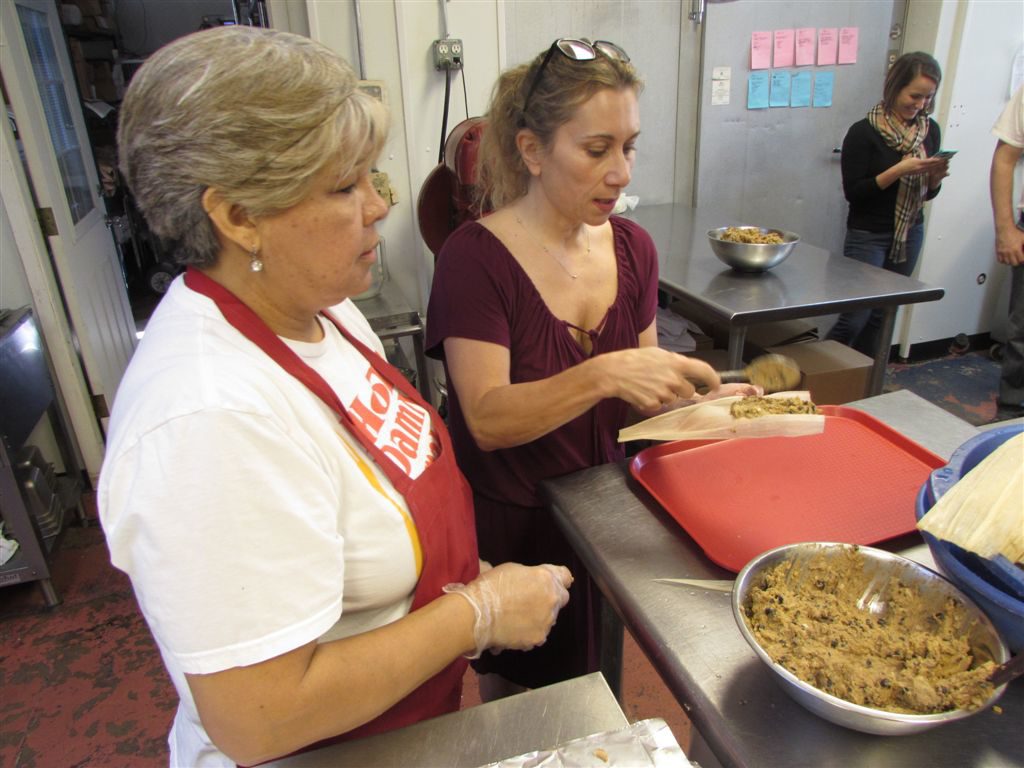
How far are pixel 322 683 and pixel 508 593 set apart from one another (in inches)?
11.8

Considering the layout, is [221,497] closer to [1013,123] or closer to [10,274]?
[10,274]

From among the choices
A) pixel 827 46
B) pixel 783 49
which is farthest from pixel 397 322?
pixel 827 46

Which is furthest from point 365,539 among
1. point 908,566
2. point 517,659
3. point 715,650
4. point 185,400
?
point 517,659

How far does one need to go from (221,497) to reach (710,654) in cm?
64

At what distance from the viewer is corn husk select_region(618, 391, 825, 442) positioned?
1196 mm

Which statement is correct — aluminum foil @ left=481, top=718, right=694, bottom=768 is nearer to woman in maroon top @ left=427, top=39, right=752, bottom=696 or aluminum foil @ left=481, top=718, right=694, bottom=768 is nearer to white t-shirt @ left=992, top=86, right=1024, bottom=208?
woman in maroon top @ left=427, top=39, right=752, bottom=696

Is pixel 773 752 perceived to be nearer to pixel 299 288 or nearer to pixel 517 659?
pixel 299 288

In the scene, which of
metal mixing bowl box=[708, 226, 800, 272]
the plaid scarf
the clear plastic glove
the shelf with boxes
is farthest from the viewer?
the shelf with boxes

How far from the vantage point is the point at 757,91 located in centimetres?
374

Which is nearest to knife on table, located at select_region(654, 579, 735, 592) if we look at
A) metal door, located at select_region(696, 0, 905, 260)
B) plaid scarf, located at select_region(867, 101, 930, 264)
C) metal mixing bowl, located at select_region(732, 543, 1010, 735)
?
metal mixing bowl, located at select_region(732, 543, 1010, 735)

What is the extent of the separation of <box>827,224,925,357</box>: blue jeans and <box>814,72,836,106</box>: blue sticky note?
0.84 metres

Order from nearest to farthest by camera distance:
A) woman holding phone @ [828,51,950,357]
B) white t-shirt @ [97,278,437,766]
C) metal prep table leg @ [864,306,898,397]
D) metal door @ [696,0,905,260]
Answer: white t-shirt @ [97,278,437,766]
metal prep table leg @ [864,306,898,397]
woman holding phone @ [828,51,950,357]
metal door @ [696,0,905,260]

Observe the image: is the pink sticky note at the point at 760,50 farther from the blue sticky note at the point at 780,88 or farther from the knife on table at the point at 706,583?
the knife on table at the point at 706,583

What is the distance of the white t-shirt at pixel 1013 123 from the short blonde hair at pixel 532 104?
2610 mm
